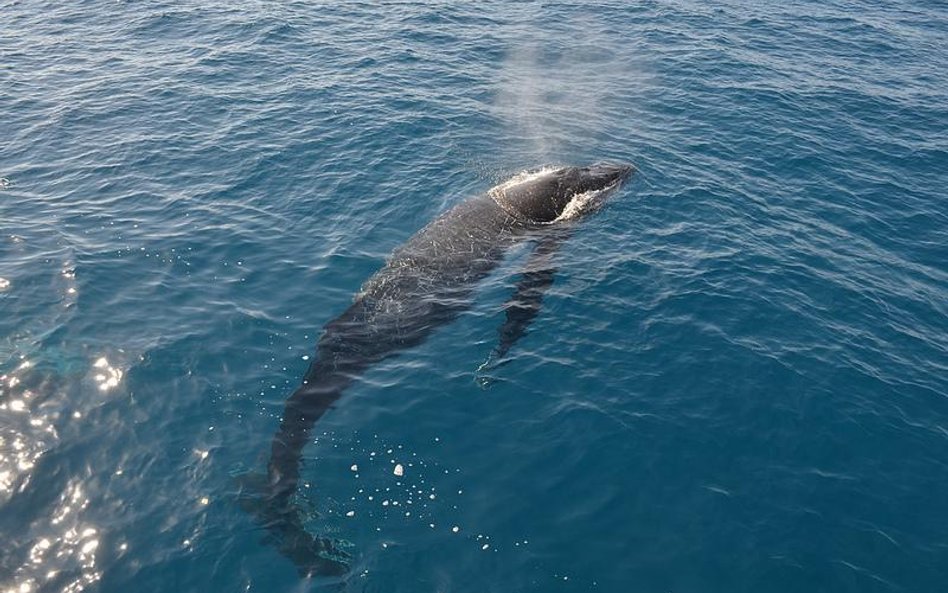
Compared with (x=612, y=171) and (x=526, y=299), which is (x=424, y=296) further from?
(x=612, y=171)

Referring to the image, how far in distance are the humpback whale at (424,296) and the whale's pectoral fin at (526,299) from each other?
0.14ft

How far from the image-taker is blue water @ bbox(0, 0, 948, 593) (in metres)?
20.0

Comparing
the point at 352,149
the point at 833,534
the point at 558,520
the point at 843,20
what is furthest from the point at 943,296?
the point at 843,20

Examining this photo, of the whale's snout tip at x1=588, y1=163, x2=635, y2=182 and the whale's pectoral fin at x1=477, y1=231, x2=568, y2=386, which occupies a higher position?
the whale's snout tip at x1=588, y1=163, x2=635, y2=182

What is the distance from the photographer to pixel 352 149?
39000mm

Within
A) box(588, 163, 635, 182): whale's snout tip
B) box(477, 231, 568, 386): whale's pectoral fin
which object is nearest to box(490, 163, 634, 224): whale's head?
box(588, 163, 635, 182): whale's snout tip

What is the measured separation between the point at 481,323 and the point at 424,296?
2.48m

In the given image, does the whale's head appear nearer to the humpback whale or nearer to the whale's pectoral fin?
the humpback whale

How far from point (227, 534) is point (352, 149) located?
24.1 metres

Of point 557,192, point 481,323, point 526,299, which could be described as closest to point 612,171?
point 557,192

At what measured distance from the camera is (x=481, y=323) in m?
27.7

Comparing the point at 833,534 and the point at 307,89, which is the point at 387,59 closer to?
the point at 307,89

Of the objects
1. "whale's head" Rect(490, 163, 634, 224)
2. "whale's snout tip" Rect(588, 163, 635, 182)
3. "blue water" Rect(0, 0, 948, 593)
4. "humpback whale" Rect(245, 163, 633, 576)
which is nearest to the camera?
"blue water" Rect(0, 0, 948, 593)

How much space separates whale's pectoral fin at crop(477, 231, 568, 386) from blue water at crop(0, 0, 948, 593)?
0.59 m
